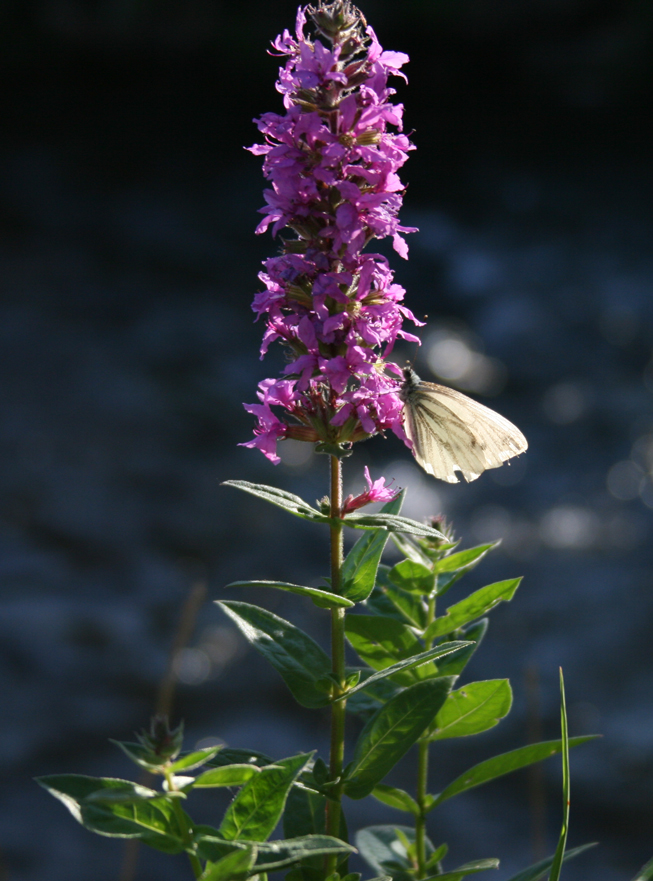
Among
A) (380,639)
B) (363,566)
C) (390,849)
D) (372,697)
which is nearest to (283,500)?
(363,566)

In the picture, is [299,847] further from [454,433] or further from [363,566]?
[454,433]

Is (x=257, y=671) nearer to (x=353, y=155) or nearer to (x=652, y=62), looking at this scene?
(x=353, y=155)

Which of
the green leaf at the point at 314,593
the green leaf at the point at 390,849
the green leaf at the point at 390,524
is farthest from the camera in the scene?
the green leaf at the point at 390,849

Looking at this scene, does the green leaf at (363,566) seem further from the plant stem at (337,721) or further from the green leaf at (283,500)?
the green leaf at (283,500)

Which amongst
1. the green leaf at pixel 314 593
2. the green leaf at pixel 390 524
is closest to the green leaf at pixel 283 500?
the green leaf at pixel 390 524

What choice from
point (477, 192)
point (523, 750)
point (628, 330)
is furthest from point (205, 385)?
point (523, 750)

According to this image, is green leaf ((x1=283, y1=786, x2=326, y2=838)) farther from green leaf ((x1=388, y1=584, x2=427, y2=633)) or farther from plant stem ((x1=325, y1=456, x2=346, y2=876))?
green leaf ((x1=388, y1=584, x2=427, y2=633))
